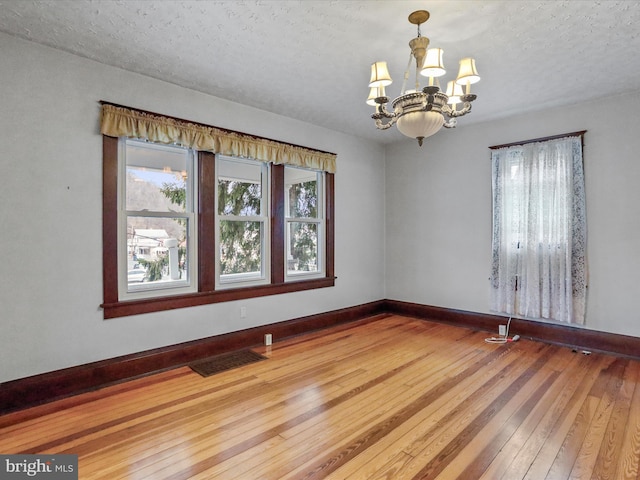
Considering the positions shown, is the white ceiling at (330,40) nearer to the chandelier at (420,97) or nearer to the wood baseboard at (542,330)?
the chandelier at (420,97)

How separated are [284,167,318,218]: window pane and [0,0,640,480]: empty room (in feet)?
0.18

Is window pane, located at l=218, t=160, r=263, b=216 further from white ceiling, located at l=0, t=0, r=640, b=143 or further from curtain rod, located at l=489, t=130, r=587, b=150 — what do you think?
curtain rod, located at l=489, t=130, r=587, b=150

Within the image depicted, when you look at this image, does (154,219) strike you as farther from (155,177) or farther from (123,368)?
(123,368)

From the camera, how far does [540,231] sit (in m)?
4.25

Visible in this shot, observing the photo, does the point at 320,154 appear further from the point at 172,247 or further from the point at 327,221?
the point at 172,247

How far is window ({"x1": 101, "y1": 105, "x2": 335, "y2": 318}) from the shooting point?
10.4ft

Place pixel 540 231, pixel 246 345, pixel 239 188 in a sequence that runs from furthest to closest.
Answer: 1. pixel 540 231
2. pixel 239 188
3. pixel 246 345

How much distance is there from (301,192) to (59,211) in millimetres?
2814

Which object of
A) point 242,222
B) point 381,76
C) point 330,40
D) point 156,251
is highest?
point 330,40

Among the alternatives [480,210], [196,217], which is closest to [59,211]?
[196,217]

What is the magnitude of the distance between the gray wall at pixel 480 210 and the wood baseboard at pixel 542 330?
0.10 meters

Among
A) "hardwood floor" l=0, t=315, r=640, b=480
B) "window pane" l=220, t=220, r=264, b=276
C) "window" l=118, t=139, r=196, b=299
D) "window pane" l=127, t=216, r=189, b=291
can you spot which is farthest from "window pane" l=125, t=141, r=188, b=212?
"hardwood floor" l=0, t=315, r=640, b=480

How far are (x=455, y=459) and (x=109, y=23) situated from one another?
367 cm

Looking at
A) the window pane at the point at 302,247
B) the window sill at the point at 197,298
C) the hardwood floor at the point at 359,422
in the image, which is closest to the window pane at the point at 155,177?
the window sill at the point at 197,298
